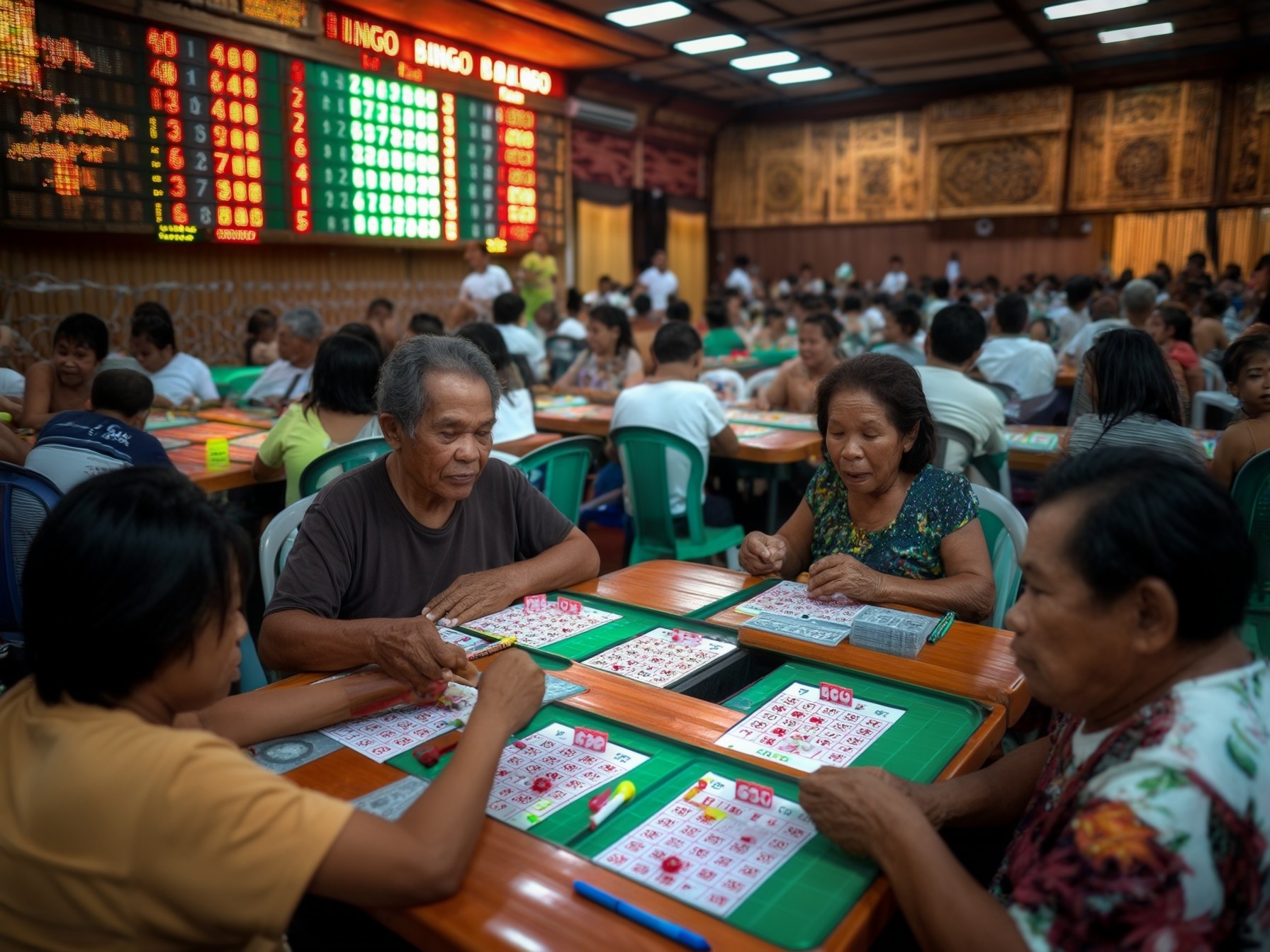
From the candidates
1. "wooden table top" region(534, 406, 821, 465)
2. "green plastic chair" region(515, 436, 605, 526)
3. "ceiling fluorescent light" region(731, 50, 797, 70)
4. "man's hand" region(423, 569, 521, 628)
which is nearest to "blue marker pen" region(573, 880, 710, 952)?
"man's hand" region(423, 569, 521, 628)

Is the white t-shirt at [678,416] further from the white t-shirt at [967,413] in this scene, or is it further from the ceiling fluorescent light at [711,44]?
the ceiling fluorescent light at [711,44]

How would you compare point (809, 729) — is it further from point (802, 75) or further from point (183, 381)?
point (802, 75)

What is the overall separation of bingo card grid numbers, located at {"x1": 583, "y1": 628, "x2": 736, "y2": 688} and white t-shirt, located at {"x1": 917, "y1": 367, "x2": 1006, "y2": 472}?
236 centimetres

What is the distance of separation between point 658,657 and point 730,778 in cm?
47

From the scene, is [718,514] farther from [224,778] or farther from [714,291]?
[714,291]

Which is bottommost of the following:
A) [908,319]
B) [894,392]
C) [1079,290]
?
[894,392]

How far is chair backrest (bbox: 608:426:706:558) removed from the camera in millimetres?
3930

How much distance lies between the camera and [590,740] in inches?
56.1

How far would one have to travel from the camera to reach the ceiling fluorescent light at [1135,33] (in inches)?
403

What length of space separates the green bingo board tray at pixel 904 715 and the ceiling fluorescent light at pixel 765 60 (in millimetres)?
10916

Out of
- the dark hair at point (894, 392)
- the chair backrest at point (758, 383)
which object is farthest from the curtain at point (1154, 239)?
the dark hair at point (894, 392)

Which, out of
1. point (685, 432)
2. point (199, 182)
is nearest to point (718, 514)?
point (685, 432)

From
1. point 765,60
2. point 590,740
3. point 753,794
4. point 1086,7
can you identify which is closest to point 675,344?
point 590,740

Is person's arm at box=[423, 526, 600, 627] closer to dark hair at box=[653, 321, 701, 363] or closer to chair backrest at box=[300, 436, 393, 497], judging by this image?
chair backrest at box=[300, 436, 393, 497]
